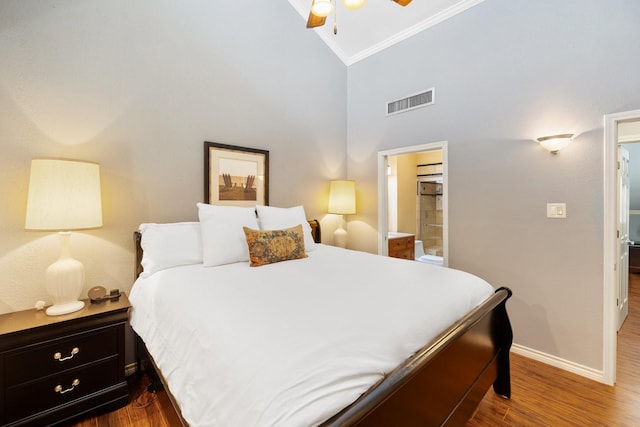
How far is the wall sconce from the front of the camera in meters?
2.13

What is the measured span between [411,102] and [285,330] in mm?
3018

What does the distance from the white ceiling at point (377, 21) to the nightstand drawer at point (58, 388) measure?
3546 mm

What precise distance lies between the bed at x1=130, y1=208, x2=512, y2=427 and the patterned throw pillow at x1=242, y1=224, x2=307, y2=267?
0.15 m

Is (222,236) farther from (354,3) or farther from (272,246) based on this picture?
(354,3)

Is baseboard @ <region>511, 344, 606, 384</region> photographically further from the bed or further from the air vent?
the air vent

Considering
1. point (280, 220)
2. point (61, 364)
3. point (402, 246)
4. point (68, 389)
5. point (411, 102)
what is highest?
point (411, 102)

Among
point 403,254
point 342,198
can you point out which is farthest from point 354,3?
point 403,254

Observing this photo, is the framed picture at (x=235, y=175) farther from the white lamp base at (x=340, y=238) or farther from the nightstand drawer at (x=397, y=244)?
the nightstand drawer at (x=397, y=244)

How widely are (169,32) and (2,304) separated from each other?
2.34 meters

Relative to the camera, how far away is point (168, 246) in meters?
2.02

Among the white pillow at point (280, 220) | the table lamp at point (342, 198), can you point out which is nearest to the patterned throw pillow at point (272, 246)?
the white pillow at point (280, 220)

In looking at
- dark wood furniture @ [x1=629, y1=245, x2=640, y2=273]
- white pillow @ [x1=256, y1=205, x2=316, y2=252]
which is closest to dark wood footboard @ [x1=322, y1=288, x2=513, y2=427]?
white pillow @ [x1=256, y1=205, x2=316, y2=252]

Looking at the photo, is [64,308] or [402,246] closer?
[64,308]

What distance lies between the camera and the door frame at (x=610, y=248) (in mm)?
2004
